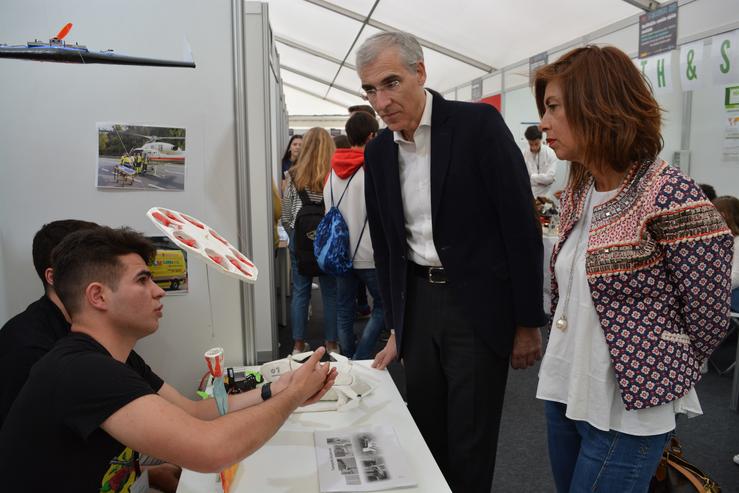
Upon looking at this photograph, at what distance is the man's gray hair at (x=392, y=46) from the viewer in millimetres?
1331

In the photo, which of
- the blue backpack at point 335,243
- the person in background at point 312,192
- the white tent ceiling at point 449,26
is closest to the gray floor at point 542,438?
the person in background at point 312,192

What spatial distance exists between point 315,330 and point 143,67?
2.91 m

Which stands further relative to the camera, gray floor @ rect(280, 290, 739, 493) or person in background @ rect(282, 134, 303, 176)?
person in background @ rect(282, 134, 303, 176)

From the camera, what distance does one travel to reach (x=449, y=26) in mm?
5535

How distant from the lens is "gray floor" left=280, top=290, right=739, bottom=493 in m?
2.12

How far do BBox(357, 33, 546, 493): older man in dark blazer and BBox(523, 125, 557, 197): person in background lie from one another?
3.84m

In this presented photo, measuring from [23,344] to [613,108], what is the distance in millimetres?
1531

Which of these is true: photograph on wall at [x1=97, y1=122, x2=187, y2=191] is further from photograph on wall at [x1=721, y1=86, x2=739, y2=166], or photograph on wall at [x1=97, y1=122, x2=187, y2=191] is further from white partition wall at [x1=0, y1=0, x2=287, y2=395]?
A: photograph on wall at [x1=721, y1=86, x2=739, y2=166]

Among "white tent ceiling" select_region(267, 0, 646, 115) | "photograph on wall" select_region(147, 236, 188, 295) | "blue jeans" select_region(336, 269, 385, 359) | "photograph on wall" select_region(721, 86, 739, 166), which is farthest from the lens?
"white tent ceiling" select_region(267, 0, 646, 115)

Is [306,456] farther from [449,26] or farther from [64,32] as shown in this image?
[449,26]

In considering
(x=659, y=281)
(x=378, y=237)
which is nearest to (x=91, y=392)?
(x=378, y=237)

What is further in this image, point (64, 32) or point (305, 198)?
point (305, 198)

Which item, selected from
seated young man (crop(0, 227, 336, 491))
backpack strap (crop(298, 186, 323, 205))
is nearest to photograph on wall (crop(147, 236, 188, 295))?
seated young man (crop(0, 227, 336, 491))

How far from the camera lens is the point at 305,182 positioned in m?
3.06
